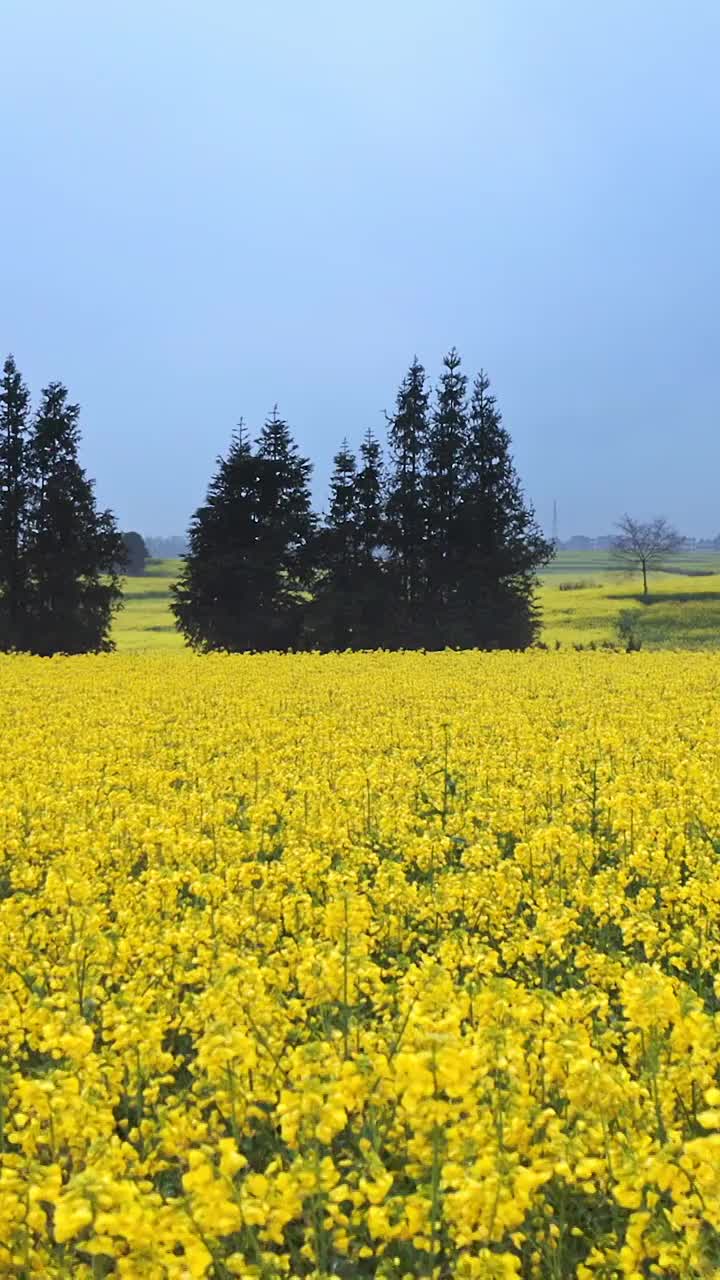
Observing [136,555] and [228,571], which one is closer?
[228,571]

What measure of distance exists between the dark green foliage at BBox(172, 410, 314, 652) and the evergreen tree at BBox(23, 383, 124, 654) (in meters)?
4.08

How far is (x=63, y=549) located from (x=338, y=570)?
13.2m

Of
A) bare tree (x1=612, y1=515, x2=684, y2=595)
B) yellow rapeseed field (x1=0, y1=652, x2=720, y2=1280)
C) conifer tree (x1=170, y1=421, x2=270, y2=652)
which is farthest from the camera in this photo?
bare tree (x1=612, y1=515, x2=684, y2=595)

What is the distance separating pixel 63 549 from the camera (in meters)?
44.0

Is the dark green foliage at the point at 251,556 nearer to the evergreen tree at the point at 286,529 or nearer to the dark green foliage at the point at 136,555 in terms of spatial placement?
the evergreen tree at the point at 286,529

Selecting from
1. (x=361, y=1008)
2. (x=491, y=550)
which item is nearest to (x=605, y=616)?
(x=491, y=550)

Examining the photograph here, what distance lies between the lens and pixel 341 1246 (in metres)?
3.13

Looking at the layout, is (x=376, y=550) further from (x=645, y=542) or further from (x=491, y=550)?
(x=645, y=542)

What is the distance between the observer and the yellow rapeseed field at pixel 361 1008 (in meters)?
3.09

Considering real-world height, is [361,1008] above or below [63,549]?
below

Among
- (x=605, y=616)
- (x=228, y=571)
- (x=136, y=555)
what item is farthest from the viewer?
(x=136, y=555)

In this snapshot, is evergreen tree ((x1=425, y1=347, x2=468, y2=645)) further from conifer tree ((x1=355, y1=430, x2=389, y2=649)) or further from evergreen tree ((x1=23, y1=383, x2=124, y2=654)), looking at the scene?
evergreen tree ((x1=23, y1=383, x2=124, y2=654))

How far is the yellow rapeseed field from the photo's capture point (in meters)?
3.09

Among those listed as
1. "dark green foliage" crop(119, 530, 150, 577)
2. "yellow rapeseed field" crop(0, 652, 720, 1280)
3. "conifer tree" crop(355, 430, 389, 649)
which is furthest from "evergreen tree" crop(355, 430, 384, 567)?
"dark green foliage" crop(119, 530, 150, 577)
